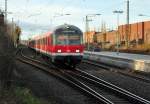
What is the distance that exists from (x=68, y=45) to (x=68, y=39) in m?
0.57

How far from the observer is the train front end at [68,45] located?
115ft

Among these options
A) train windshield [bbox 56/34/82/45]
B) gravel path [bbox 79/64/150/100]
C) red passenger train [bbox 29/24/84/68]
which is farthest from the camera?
train windshield [bbox 56/34/82/45]

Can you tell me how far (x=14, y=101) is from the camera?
14.6 meters

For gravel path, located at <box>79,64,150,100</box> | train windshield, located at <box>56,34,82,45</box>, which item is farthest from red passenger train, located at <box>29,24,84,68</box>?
gravel path, located at <box>79,64,150,100</box>

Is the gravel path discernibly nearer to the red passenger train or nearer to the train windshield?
the red passenger train

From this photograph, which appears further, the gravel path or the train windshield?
the train windshield

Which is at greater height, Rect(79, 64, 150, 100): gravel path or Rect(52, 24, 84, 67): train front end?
Rect(52, 24, 84, 67): train front end

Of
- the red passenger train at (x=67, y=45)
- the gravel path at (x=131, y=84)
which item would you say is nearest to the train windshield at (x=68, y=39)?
the red passenger train at (x=67, y=45)

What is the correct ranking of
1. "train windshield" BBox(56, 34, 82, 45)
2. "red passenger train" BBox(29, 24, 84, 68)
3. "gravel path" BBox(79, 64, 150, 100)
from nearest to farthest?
1. "gravel path" BBox(79, 64, 150, 100)
2. "red passenger train" BBox(29, 24, 84, 68)
3. "train windshield" BBox(56, 34, 82, 45)

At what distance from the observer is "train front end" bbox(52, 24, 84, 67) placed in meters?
35.2

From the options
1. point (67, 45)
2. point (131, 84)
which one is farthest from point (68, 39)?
point (131, 84)

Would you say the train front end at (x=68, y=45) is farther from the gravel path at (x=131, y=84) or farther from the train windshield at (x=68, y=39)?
the gravel path at (x=131, y=84)

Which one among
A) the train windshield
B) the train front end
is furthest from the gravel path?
the train windshield

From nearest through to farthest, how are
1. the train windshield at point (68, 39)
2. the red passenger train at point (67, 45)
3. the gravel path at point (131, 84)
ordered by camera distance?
the gravel path at point (131, 84)
the red passenger train at point (67, 45)
the train windshield at point (68, 39)
